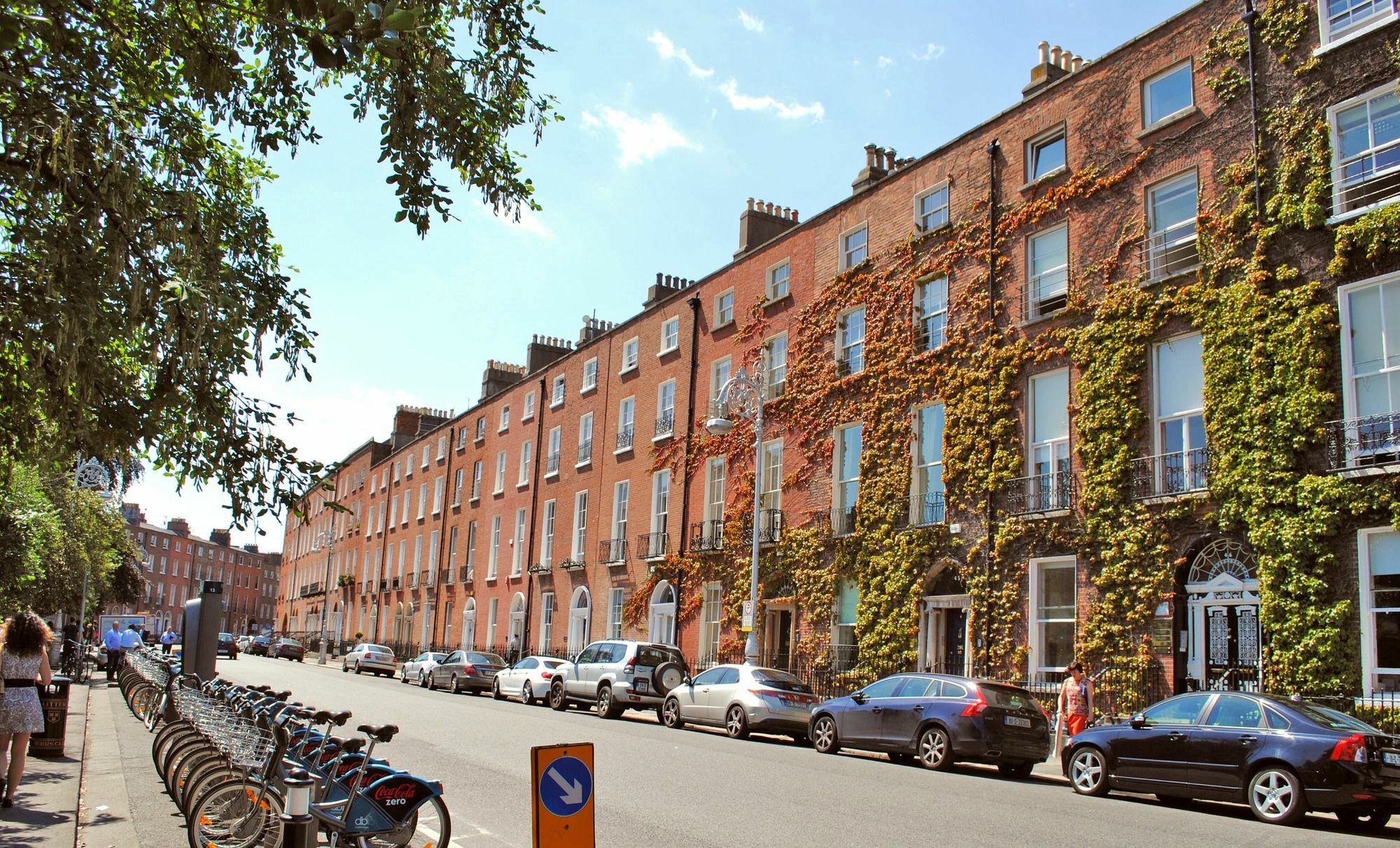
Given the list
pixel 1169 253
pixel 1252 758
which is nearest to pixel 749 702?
pixel 1252 758

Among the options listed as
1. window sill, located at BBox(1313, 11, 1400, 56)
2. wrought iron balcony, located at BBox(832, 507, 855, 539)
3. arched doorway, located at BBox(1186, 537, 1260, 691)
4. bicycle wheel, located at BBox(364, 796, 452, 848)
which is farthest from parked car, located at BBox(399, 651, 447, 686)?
window sill, located at BBox(1313, 11, 1400, 56)

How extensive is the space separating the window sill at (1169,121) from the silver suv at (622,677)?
14.6 meters

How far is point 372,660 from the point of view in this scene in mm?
44750

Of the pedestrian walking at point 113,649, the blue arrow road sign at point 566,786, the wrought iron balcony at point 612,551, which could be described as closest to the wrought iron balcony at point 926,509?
the wrought iron balcony at point 612,551

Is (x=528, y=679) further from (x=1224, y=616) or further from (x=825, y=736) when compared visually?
(x=1224, y=616)

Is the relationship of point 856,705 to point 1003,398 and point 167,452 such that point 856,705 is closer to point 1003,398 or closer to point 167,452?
point 1003,398

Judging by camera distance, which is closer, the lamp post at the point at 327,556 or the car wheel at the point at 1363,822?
the car wheel at the point at 1363,822

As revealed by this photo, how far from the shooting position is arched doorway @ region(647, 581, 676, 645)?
106ft

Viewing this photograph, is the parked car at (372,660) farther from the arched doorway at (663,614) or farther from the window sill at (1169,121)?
the window sill at (1169,121)

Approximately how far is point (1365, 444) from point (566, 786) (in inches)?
584

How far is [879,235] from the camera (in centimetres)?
2658

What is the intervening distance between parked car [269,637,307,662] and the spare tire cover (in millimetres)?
36630

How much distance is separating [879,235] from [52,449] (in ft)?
68.3

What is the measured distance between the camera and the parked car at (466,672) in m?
33.2
